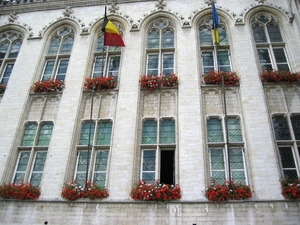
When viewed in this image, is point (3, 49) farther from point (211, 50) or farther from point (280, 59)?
point (280, 59)

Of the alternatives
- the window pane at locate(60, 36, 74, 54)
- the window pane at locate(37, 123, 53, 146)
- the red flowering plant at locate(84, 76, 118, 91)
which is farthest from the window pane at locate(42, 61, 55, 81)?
the window pane at locate(37, 123, 53, 146)

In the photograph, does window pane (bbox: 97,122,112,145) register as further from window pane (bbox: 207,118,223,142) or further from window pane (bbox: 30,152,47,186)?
window pane (bbox: 207,118,223,142)

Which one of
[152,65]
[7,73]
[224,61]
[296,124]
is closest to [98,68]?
[152,65]

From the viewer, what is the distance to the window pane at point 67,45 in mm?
14086

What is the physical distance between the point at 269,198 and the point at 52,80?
918cm

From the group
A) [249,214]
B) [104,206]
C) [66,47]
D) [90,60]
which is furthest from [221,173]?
[66,47]

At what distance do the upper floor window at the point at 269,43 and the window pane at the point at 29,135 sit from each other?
920 centimetres

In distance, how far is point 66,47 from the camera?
1425 cm

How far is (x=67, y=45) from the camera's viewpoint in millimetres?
14320

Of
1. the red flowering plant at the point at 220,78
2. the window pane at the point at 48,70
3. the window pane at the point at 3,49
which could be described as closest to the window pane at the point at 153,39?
the red flowering plant at the point at 220,78

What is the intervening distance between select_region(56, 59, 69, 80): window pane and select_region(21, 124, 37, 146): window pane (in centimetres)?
254

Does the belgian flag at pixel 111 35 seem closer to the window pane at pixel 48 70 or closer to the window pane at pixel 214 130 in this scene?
the window pane at pixel 48 70

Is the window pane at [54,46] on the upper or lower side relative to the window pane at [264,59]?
upper

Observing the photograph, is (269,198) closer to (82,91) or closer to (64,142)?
(64,142)
